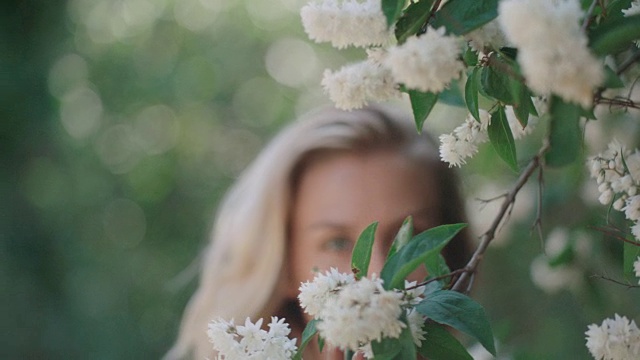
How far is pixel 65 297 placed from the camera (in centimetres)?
341

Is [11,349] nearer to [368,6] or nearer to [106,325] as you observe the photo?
[106,325]

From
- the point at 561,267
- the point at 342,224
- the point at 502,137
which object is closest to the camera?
the point at 502,137

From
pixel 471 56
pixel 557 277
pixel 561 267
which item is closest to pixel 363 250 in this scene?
pixel 471 56

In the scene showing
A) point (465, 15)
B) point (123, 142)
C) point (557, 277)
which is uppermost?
point (123, 142)

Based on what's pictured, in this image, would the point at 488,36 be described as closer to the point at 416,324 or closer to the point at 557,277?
the point at 416,324

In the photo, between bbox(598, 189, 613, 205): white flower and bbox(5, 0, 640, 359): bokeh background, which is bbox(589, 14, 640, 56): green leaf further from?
bbox(5, 0, 640, 359): bokeh background

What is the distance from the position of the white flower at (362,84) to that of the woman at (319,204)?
0.55 metres

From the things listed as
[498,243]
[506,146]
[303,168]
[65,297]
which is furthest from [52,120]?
[506,146]

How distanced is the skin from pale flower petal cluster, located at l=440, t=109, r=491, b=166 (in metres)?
0.40

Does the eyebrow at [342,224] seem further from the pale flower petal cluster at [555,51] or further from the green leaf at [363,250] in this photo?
the pale flower petal cluster at [555,51]

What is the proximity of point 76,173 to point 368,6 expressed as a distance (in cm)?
319

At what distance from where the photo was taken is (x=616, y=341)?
1.71 ft

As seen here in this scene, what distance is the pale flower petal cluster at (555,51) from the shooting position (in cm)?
36

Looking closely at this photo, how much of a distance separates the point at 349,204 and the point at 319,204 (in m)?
0.08
